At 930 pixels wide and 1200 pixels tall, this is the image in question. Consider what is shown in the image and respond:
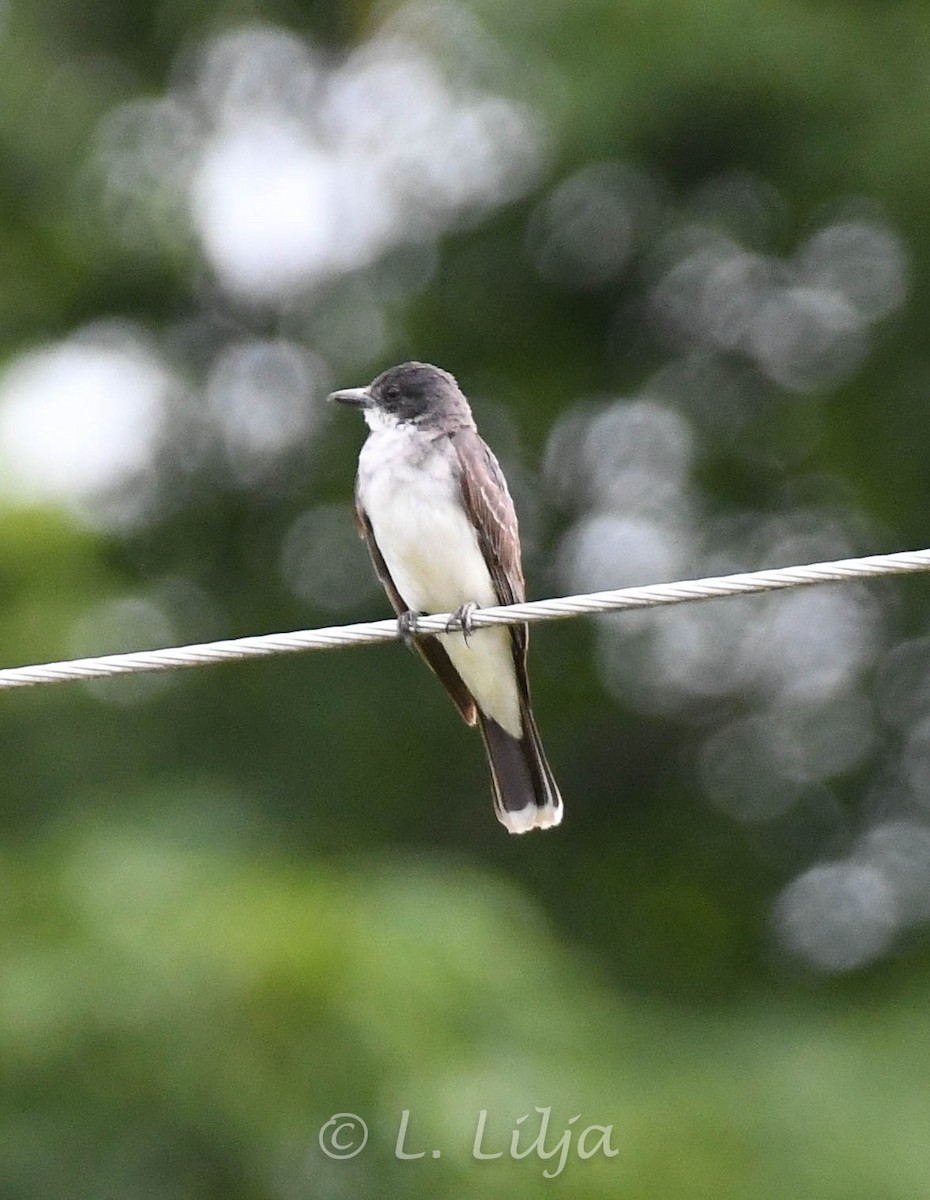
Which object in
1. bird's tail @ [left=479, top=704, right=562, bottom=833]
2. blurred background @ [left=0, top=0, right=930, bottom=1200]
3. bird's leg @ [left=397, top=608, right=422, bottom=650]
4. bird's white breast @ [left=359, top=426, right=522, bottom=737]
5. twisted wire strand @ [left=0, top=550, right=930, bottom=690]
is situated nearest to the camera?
twisted wire strand @ [left=0, top=550, right=930, bottom=690]

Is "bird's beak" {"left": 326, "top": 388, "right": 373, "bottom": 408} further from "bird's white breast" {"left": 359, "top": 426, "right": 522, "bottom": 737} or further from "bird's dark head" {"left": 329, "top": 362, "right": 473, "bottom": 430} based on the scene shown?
"bird's white breast" {"left": 359, "top": 426, "right": 522, "bottom": 737}

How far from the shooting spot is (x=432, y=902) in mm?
9195

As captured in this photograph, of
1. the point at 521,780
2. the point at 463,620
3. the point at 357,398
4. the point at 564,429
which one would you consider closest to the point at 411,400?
the point at 357,398

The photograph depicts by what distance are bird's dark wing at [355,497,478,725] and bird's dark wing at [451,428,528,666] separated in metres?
0.20

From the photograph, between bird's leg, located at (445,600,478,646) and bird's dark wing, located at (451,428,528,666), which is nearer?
bird's leg, located at (445,600,478,646)

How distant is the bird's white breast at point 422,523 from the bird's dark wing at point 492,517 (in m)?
0.03

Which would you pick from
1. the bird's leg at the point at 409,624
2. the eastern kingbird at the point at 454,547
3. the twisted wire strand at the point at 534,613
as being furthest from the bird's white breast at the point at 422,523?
the twisted wire strand at the point at 534,613

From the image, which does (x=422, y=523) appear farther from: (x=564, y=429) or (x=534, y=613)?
(x=564, y=429)

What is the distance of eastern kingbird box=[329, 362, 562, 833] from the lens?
24.6ft

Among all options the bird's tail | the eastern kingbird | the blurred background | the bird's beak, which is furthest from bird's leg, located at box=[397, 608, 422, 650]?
the blurred background

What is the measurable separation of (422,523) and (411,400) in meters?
0.55

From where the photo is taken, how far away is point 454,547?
296 inches

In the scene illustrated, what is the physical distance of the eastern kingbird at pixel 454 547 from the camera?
7512mm

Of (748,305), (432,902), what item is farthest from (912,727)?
(432,902)
